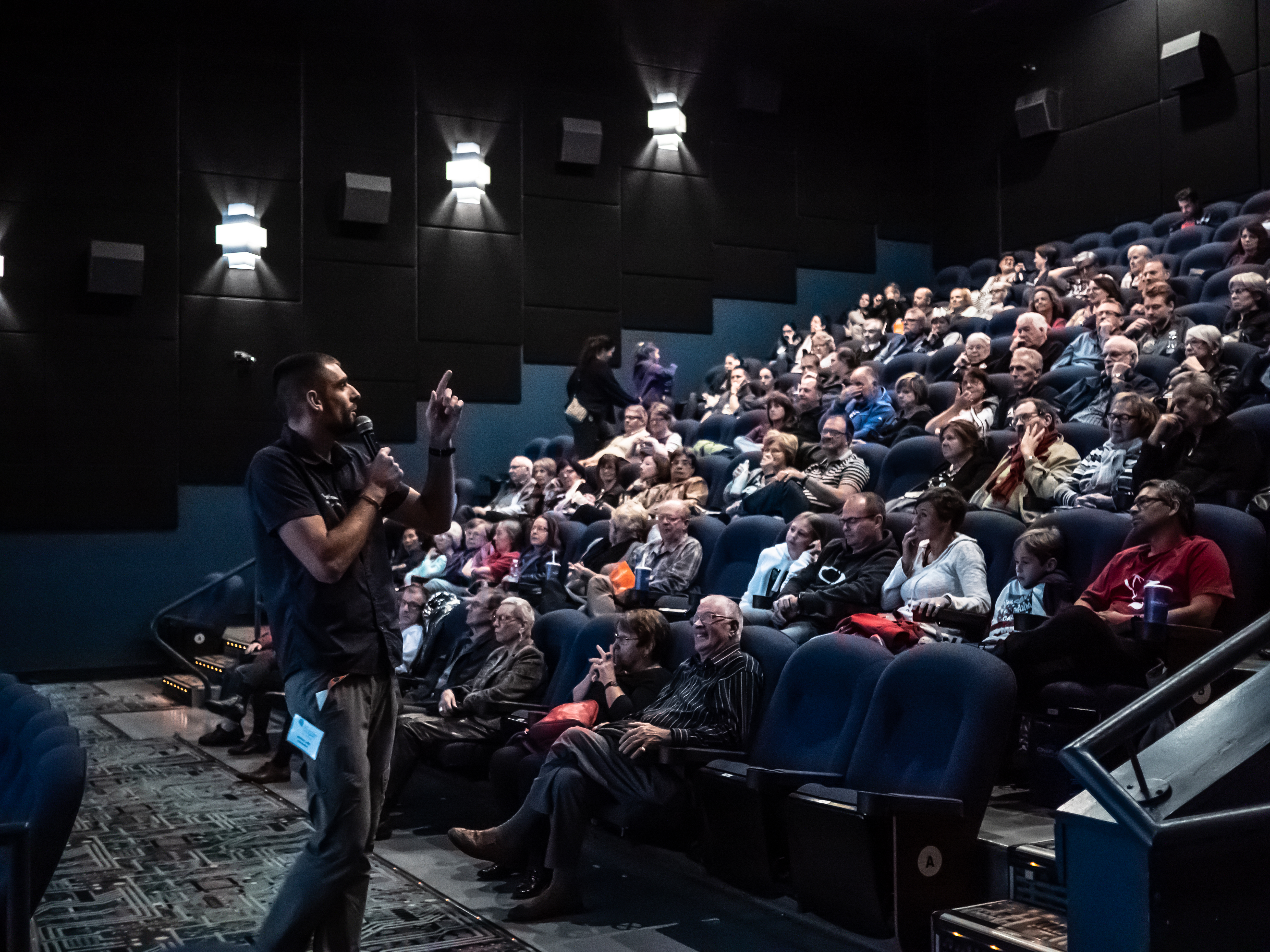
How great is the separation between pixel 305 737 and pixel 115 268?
571cm

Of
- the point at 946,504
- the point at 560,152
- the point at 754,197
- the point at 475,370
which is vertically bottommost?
the point at 946,504

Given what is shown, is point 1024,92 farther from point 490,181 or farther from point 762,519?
point 762,519

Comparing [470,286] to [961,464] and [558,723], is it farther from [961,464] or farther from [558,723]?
[558,723]

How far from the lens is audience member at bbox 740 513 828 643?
3611 millimetres

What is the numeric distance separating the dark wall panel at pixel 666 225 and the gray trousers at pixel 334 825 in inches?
260

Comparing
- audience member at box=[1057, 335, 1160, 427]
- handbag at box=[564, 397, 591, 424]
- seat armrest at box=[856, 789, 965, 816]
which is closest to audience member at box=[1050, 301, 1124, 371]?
audience member at box=[1057, 335, 1160, 427]

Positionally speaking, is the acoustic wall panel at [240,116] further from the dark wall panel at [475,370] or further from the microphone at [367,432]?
the microphone at [367,432]

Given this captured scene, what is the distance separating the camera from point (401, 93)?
761 centimetres

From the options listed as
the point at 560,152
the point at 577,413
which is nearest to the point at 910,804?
the point at 577,413

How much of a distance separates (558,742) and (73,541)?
5052 mm

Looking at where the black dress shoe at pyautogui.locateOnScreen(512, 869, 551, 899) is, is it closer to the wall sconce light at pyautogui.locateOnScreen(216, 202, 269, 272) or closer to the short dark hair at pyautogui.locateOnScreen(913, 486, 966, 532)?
the short dark hair at pyautogui.locateOnScreen(913, 486, 966, 532)

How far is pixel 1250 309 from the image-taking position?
4305 millimetres

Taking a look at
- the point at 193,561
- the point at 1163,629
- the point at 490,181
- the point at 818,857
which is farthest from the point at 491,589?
the point at 490,181

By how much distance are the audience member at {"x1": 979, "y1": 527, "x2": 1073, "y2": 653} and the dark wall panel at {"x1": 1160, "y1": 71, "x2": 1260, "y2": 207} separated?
17.2 feet
